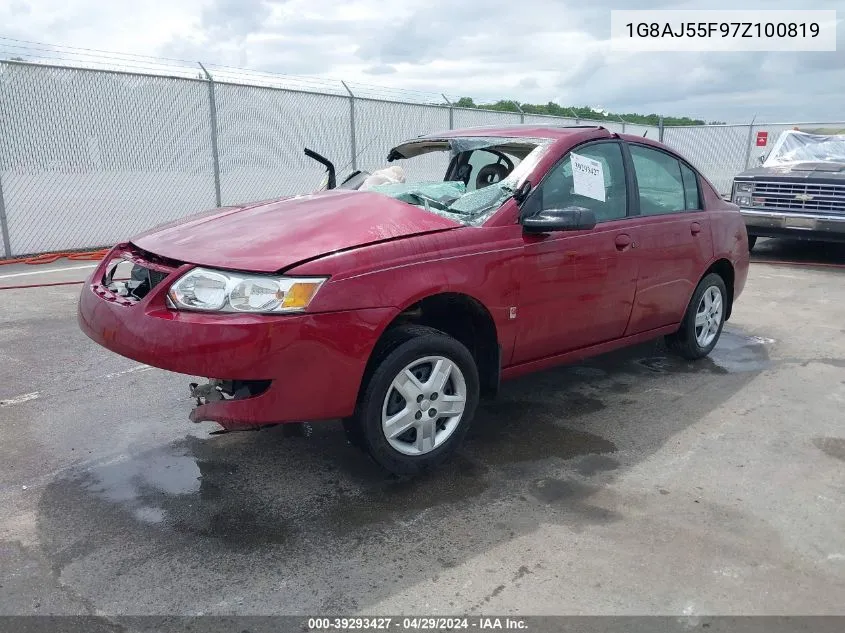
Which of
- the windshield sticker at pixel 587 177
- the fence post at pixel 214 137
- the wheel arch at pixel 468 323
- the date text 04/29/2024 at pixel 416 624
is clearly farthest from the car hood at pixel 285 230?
the fence post at pixel 214 137

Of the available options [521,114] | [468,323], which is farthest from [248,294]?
[521,114]

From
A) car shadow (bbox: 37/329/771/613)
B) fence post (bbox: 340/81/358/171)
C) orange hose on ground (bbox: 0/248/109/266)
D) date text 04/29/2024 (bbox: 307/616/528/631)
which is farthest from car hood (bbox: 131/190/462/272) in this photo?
fence post (bbox: 340/81/358/171)

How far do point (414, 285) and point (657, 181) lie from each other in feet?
7.53

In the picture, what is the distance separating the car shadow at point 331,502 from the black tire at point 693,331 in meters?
0.84

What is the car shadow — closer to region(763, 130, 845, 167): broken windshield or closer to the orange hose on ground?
the orange hose on ground

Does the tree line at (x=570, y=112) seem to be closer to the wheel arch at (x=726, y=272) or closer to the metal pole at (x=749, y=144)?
the metal pole at (x=749, y=144)

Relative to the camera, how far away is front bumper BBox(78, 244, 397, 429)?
9.09 ft

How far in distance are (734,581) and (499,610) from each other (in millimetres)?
900

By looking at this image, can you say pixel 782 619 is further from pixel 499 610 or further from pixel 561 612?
pixel 499 610

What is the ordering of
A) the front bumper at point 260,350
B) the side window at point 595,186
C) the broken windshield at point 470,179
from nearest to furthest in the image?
the front bumper at point 260,350 < the broken windshield at point 470,179 < the side window at point 595,186

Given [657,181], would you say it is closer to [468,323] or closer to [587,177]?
[587,177]

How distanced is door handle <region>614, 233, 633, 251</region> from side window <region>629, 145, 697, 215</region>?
0.98 feet

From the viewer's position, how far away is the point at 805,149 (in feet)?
35.2

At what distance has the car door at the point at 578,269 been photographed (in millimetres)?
3707
